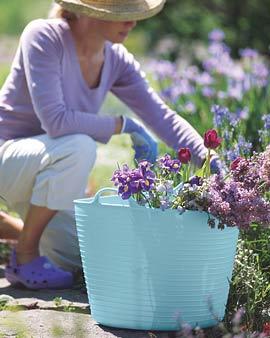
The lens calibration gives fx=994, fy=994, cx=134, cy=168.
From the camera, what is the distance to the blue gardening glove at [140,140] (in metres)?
4.00

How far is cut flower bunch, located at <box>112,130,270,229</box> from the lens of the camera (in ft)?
9.70

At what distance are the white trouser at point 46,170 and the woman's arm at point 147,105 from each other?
463 millimetres

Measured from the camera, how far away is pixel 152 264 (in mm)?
3031

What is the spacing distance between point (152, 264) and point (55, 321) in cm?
39

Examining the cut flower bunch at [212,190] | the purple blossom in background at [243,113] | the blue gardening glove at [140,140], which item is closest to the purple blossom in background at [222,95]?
the purple blossom in background at [243,113]

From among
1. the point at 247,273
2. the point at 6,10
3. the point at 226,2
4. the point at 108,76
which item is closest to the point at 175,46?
the point at 226,2

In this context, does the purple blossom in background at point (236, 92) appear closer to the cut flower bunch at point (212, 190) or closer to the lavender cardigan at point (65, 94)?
the lavender cardigan at point (65, 94)

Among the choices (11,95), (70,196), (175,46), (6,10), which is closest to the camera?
(70,196)

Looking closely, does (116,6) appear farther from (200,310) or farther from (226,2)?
(226,2)

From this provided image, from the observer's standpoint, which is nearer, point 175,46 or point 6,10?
point 175,46

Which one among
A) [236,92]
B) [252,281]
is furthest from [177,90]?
[252,281]

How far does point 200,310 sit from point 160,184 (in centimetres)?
43

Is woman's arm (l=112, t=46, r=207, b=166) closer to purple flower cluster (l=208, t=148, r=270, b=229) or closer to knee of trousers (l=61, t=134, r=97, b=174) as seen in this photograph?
knee of trousers (l=61, t=134, r=97, b=174)

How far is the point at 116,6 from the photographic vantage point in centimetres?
392
